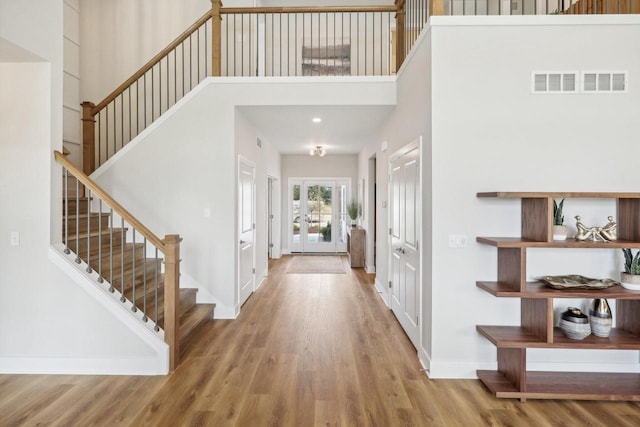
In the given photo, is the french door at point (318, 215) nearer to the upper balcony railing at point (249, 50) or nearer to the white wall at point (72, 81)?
the upper balcony railing at point (249, 50)

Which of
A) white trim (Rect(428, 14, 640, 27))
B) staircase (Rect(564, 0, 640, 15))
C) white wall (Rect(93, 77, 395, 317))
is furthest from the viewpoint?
white wall (Rect(93, 77, 395, 317))

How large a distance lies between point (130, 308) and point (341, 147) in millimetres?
5595

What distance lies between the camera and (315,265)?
780 centimetres

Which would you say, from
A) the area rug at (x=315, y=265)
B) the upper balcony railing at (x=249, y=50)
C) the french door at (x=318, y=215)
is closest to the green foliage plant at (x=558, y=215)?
the upper balcony railing at (x=249, y=50)

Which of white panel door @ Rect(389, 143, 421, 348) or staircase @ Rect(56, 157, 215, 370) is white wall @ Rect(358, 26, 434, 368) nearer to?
white panel door @ Rect(389, 143, 421, 348)

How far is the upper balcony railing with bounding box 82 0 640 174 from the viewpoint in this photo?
13.9ft

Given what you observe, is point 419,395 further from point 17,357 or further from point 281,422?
point 17,357

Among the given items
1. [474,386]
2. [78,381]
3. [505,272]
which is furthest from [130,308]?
[505,272]

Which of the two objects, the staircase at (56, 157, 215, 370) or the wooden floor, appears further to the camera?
the staircase at (56, 157, 215, 370)

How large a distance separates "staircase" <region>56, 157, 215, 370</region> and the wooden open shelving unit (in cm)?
272

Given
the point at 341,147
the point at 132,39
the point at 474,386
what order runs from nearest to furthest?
the point at 474,386, the point at 132,39, the point at 341,147

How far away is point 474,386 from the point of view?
276 cm

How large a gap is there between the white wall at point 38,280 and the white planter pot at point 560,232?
132 inches

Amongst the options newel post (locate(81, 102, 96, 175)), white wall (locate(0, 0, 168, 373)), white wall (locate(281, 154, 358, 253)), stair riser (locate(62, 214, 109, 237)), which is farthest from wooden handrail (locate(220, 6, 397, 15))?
white wall (locate(281, 154, 358, 253))
